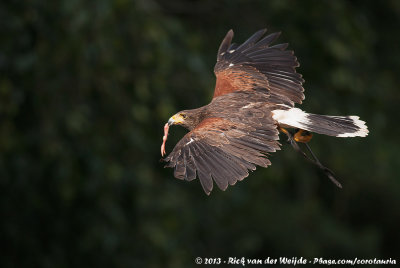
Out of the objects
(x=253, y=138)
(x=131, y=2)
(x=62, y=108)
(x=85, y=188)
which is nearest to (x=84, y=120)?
(x=62, y=108)

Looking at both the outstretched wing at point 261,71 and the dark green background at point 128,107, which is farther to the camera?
the dark green background at point 128,107

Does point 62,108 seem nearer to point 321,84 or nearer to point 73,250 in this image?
point 73,250

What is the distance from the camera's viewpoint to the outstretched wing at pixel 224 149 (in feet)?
13.4

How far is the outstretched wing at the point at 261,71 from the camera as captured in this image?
5.46 m

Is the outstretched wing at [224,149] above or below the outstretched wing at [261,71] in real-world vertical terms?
below

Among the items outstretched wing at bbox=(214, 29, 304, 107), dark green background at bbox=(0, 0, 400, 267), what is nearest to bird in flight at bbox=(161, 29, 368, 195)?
outstretched wing at bbox=(214, 29, 304, 107)

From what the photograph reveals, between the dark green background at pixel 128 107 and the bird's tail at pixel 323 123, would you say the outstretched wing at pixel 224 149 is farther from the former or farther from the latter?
the dark green background at pixel 128 107

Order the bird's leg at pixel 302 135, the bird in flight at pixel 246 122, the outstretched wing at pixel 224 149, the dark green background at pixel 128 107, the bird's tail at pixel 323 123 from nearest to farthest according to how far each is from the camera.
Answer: the outstretched wing at pixel 224 149 < the bird in flight at pixel 246 122 < the bird's tail at pixel 323 123 < the bird's leg at pixel 302 135 < the dark green background at pixel 128 107

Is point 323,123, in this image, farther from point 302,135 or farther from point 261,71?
point 261,71

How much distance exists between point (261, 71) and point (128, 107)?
199cm

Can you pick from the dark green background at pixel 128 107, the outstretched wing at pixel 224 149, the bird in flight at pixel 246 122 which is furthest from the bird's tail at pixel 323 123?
the dark green background at pixel 128 107

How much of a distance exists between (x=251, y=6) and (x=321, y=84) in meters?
1.39

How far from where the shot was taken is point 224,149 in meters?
4.35

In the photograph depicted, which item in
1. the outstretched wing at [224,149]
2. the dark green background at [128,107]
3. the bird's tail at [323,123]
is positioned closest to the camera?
the outstretched wing at [224,149]
